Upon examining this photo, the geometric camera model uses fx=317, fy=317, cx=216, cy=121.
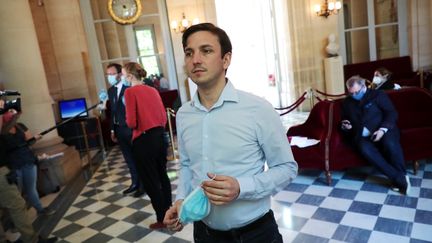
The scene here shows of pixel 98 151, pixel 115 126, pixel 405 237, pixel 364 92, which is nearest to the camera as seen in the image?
pixel 405 237

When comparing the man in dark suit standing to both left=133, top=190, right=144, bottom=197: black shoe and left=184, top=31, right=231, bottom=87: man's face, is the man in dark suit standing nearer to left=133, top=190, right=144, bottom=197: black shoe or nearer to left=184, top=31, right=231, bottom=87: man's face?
left=133, top=190, right=144, bottom=197: black shoe

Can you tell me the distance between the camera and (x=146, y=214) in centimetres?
408

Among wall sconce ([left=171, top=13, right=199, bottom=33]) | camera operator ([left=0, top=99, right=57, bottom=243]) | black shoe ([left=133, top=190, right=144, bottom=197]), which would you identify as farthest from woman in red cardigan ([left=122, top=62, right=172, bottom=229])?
wall sconce ([left=171, top=13, right=199, bottom=33])

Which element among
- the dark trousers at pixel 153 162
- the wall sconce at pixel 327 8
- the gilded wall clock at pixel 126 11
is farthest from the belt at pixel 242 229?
the wall sconce at pixel 327 8

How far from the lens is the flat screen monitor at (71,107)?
7.87 metres

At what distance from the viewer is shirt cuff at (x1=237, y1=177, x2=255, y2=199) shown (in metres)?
1.26

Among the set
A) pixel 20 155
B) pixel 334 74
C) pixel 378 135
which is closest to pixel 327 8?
pixel 334 74

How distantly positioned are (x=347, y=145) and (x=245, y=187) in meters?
3.36

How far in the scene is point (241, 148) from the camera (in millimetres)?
1368

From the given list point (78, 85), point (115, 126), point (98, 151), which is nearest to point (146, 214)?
point (115, 126)

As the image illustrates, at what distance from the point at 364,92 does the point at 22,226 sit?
13.7 feet

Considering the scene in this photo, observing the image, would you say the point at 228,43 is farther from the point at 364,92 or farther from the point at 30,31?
the point at 30,31

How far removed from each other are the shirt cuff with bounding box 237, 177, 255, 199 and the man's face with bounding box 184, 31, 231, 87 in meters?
0.45

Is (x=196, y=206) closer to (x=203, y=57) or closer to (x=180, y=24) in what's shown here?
(x=203, y=57)
